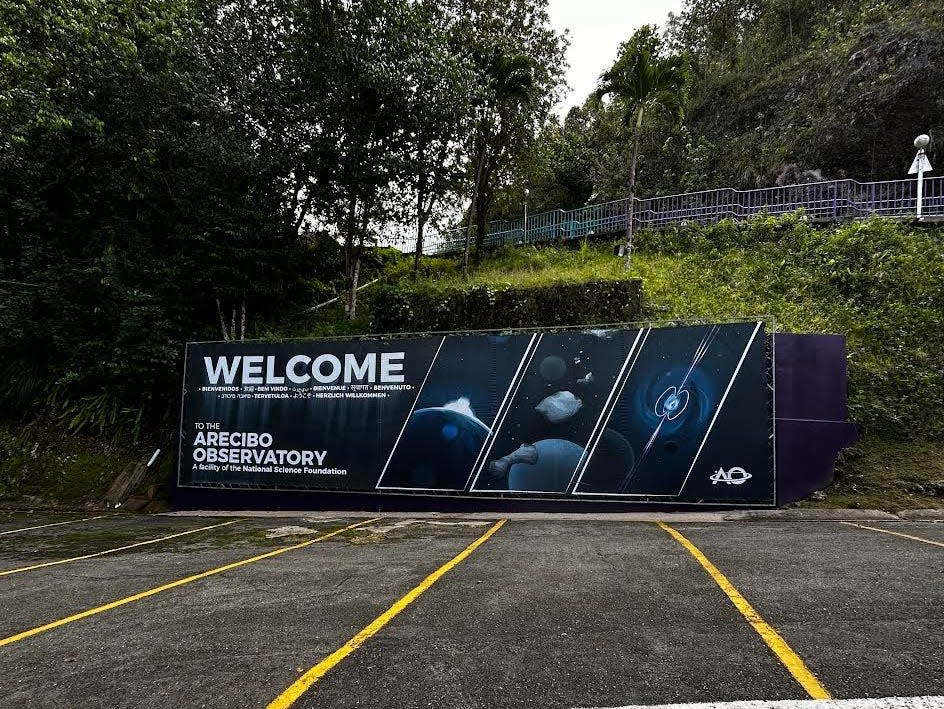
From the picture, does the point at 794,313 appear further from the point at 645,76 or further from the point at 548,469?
the point at 645,76

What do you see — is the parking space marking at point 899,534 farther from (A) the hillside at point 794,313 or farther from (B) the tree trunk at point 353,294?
(B) the tree trunk at point 353,294

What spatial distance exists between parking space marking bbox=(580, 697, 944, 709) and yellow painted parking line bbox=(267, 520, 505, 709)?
5.89 feet

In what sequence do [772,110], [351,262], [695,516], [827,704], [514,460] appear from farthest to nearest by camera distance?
[772,110] < [351,262] < [514,460] < [695,516] < [827,704]

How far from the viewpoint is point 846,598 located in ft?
13.7

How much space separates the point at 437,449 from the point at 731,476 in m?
5.07

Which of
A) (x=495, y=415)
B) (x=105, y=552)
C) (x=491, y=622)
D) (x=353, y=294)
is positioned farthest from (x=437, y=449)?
(x=353, y=294)

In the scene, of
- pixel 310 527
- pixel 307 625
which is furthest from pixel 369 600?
pixel 310 527

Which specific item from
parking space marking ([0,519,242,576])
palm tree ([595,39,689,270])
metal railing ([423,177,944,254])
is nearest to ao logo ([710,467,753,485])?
parking space marking ([0,519,242,576])

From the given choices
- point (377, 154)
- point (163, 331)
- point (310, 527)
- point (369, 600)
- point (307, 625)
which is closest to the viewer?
point (307, 625)

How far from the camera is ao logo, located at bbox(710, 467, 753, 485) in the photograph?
28.1ft

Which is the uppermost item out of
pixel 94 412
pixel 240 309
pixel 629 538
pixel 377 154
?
pixel 377 154

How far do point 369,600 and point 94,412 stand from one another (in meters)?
12.1

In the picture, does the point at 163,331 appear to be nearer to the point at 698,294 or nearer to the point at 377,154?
the point at 377,154

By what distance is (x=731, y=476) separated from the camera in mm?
8617
